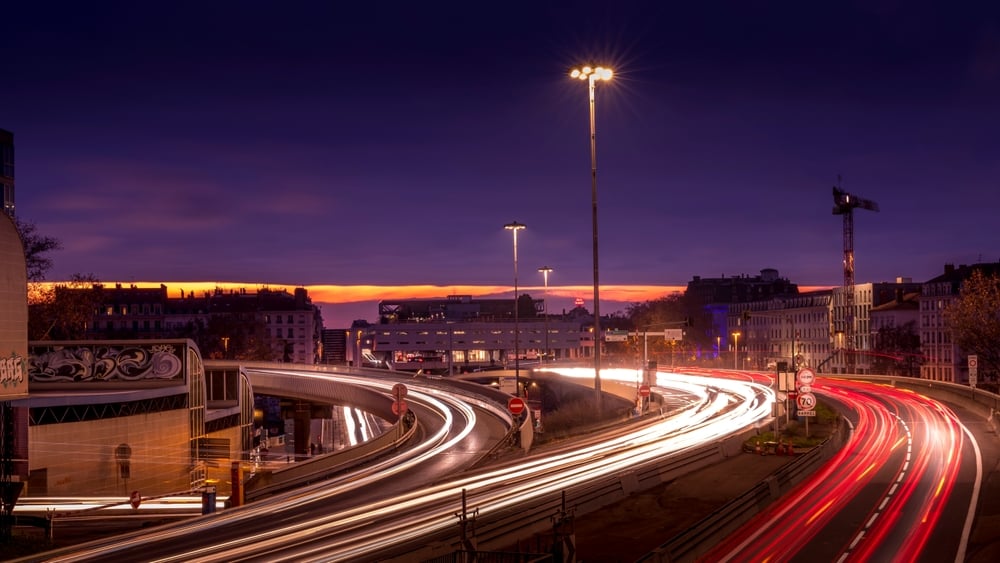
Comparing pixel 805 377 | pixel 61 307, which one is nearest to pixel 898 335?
pixel 805 377

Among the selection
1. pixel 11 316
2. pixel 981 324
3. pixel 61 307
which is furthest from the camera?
pixel 981 324

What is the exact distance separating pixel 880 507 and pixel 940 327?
112704 mm

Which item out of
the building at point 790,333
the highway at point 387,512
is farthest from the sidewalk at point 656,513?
the building at point 790,333

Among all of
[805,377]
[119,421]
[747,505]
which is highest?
[805,377]

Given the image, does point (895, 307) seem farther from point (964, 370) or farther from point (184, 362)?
point (184, 362)

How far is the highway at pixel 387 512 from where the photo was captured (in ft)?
73.5

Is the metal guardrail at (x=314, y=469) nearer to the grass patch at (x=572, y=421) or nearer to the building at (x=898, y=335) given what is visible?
the grass patch at (x=572, y=421)

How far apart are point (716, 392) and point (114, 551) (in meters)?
68.7

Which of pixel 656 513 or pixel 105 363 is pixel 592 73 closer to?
pixel 656 513

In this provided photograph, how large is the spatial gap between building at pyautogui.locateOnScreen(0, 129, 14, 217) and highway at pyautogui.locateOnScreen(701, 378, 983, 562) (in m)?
79.8

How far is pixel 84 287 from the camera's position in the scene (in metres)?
78.4

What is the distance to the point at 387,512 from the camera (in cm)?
2833

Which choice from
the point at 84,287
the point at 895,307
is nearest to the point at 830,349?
the point at 895,307

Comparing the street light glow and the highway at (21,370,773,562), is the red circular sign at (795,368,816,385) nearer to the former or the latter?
the highway at (21,370,773,562)
